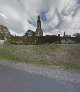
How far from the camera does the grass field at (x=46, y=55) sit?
141ft

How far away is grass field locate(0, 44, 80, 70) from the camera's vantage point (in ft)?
141

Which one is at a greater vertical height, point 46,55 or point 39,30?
point 39,30

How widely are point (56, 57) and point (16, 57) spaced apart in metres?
8.83

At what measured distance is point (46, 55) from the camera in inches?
1965

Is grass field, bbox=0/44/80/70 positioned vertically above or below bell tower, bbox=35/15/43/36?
below

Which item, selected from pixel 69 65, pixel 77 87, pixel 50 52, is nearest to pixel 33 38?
pixel 50 52

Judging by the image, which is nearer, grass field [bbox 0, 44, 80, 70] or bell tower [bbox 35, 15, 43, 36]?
grass field [bbox 0, 44, 80, 70]

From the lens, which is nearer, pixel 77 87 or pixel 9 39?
pixel 77 87

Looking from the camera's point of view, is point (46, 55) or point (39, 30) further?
point (39, 30)

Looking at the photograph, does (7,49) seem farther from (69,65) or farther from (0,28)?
(0,28)

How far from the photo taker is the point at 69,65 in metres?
40.4

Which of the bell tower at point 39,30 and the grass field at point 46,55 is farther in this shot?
the bell tower at point 39,30

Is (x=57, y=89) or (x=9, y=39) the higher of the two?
(x=9, y=39)

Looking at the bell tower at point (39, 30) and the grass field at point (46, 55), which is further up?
the bell tower at point (39, 30)
